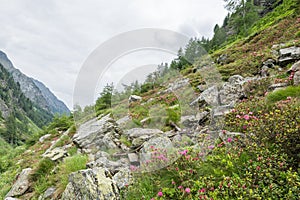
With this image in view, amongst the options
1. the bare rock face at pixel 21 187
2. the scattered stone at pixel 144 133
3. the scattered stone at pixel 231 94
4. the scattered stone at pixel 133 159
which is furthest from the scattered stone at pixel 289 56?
the bare rock face at pixel 21 187

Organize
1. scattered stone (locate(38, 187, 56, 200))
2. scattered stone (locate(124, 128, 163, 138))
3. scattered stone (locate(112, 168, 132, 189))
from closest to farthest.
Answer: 1. scattered stone (locate(112, 168, 132, 189))
2. scattered stone (locate(38, 187, 56, 200))
3. scattered stone (locate(124, 128, 163, 138))

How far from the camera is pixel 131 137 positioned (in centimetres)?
687

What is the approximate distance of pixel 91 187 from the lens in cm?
339

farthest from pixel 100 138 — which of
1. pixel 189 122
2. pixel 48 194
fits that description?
pixel 189 122

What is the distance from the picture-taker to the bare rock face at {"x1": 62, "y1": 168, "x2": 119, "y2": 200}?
3.34m

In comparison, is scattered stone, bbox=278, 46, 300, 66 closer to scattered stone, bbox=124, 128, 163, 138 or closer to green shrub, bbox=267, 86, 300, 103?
green shrub, bbox=267, 86, 300, 103

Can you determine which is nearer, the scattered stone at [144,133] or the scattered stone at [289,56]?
the scattered stone at [144,133]

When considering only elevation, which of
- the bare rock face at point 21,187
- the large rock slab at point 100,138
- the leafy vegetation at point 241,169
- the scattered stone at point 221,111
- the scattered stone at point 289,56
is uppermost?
the scattered stone at point 289,56

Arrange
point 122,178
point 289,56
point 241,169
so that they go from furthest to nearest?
point 289,56
point 122,178
point 241,169

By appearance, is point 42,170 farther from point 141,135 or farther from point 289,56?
point 289,56

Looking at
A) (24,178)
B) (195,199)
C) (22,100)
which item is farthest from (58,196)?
(22,100)

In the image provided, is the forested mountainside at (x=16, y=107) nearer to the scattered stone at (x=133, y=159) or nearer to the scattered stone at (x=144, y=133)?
the scattered stone at (x=144, y=133)

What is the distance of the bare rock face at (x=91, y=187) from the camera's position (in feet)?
11.0

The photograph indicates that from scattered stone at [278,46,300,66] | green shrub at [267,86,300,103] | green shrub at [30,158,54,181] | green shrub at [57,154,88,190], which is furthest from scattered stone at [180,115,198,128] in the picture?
scattered stone at [278,46,300,66]
